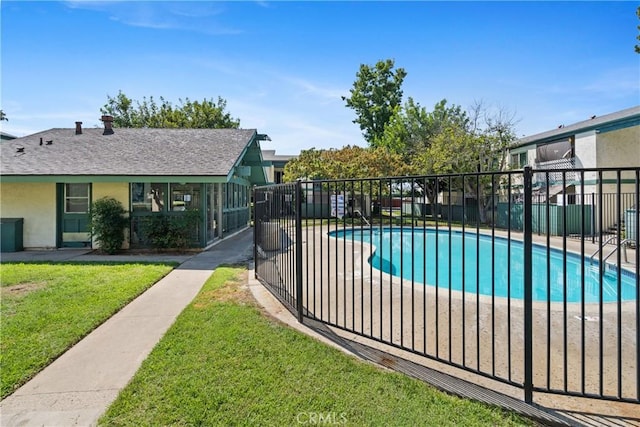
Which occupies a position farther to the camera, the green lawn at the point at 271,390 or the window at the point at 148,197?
the window at the point at 148,197

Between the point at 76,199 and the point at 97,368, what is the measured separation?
10.1m

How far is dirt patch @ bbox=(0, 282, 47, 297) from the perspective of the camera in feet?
19.3

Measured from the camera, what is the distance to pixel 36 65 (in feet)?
35.3

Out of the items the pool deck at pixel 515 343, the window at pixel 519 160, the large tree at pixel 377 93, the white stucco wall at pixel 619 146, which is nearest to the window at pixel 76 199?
the pool deck at pixel 515 343

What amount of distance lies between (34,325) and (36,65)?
10.4 metres

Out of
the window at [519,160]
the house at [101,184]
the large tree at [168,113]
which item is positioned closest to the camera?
the house at [101,184]

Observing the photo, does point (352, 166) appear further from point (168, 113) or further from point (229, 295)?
point (168, 113)

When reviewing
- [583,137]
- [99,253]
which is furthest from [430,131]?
[99,253]

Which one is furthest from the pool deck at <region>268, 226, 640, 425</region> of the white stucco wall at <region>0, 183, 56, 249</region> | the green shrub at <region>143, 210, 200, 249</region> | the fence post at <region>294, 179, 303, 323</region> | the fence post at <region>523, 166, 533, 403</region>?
the white stucco wall at <region>0, 183, 56, 249</region>

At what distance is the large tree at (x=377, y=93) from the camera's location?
126 feet

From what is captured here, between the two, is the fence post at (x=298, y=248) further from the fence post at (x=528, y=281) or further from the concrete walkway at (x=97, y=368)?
the fence post at (x=528, y=281)

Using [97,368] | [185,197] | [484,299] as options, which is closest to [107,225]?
[185,197]

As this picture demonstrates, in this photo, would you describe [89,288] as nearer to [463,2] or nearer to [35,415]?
[35,415]

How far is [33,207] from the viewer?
1116cm
